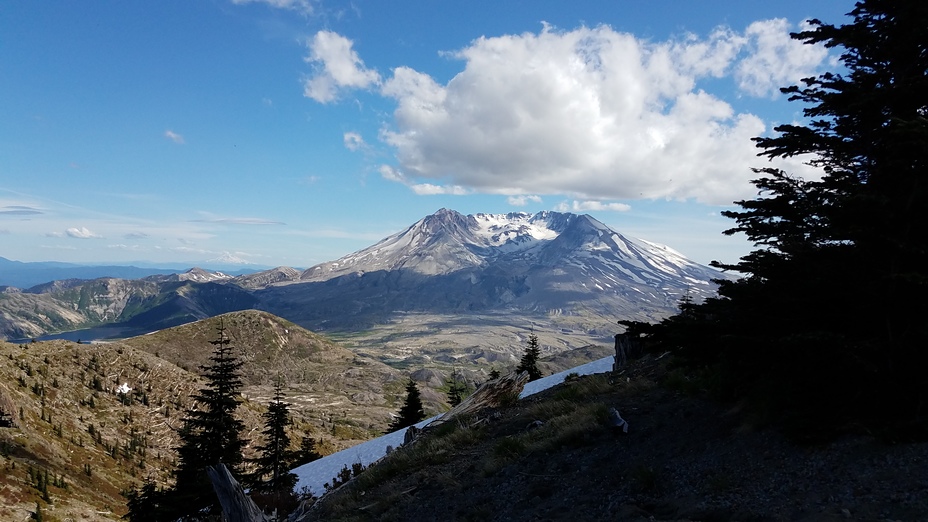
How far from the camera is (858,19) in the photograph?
8.75 metres

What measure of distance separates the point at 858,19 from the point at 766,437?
8.14 m

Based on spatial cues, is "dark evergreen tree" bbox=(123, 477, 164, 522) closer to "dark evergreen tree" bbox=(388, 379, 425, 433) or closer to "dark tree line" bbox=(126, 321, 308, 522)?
"dark tree line" bbox=(126, 321, 308, 522)

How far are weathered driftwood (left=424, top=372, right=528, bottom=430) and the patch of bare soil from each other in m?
3.76

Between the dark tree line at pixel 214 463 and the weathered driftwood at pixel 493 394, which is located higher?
the weathered driftwood at pixel 493 394

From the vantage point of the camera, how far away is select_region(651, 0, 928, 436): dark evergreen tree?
6.93 m

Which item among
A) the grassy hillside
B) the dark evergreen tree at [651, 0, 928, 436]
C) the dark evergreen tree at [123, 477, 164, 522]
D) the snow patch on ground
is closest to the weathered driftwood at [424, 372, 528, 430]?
the snow patch on ground

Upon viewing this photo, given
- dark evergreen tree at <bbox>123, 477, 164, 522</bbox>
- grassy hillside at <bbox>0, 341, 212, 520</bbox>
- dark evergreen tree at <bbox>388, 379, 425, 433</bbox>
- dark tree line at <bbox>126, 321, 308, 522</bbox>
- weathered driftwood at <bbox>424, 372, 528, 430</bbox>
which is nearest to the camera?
weathered driftwood at <bbox>424, 372, 528, 430</bbox>

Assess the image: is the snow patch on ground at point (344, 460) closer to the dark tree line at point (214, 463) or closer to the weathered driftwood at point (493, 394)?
the dark tree line at point (214, 463)

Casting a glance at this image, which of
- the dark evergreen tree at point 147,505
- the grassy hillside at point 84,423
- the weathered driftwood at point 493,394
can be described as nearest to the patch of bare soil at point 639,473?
the weathered driftwood at point 493,394

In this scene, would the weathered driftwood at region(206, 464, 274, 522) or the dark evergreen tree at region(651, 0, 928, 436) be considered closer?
the dark evergreen tree at region(651, 0, 928, 436)

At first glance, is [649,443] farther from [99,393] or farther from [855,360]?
[99,393]

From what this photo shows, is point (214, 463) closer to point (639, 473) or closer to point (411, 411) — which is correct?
point (411, 411)

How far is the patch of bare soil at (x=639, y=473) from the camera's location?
20.5 ft

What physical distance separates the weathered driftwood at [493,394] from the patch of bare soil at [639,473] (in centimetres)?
376
